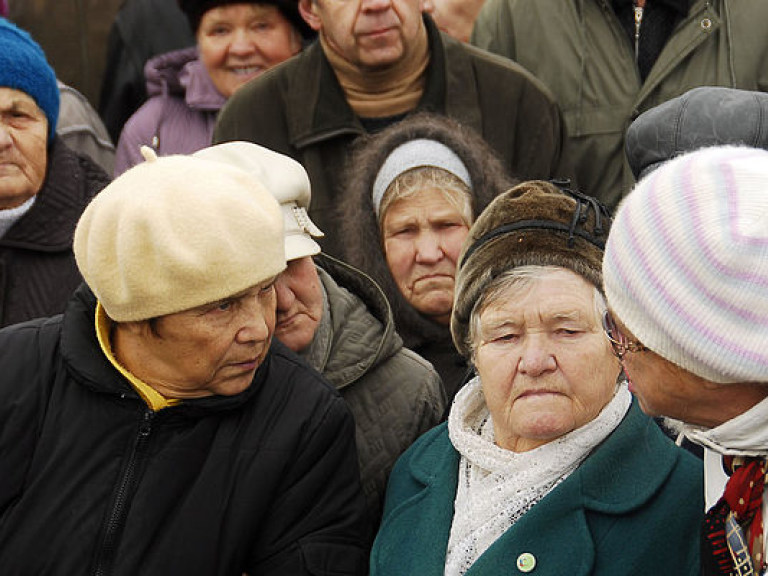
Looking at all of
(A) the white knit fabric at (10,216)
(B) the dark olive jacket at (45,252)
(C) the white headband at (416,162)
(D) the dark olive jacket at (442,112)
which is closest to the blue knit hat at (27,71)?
(B) the dark olive jacket at (45,252)

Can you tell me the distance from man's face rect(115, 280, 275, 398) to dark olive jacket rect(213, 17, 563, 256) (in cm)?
133

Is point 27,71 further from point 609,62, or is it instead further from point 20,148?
point 609,62

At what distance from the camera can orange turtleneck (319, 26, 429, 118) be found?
409cm

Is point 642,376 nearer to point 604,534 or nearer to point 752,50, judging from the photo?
point 604,534

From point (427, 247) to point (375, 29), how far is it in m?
0.86

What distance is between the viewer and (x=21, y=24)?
5707 mm

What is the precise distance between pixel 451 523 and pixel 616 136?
1.83 metres

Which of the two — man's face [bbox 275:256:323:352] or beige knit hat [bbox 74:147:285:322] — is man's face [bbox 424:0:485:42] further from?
beige knit hat [bbox 74:147:285:322]

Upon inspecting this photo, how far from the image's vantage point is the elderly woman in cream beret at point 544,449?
8.36 feet

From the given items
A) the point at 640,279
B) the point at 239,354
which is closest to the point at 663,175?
the point at 640,279

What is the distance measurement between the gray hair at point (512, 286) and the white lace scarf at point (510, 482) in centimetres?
20

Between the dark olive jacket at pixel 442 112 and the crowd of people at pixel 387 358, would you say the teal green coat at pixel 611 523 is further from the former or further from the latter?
the dark olive jacket at pixel 442 112

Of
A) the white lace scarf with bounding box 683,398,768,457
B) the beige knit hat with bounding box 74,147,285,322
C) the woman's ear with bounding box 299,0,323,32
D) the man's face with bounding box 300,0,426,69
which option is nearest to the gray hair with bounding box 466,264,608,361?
the beige knit hat with bounding box 74,147,285,322

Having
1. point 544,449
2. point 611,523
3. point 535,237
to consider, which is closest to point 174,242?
point 535,237
